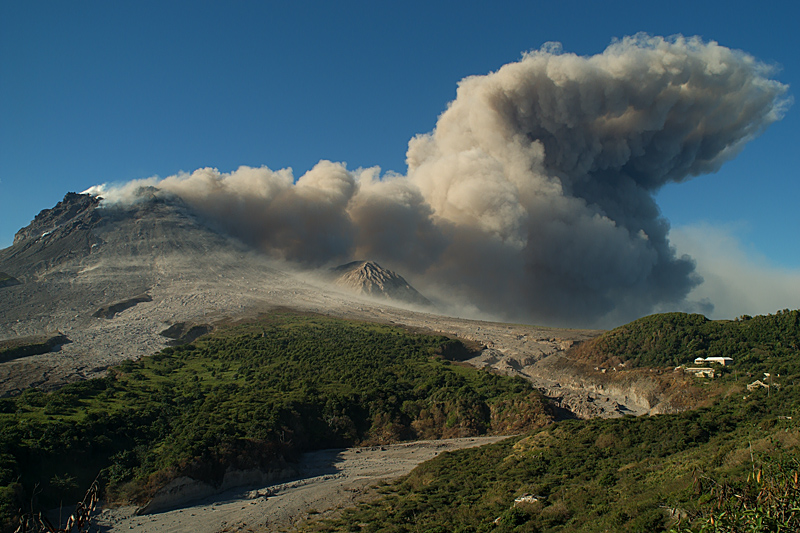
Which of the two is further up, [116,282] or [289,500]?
[116,282]

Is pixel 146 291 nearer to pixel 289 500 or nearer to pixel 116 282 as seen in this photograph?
pixel 116 282

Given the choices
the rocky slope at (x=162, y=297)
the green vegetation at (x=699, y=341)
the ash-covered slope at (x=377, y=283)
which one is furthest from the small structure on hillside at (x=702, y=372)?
the ash-covered slope at (x=377, y=283)

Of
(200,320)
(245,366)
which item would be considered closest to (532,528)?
(245,366)

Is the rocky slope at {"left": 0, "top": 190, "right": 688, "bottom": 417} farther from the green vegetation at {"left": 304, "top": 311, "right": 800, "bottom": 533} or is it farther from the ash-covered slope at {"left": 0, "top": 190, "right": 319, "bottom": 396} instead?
the green vegetation at {"left": 304, "top": 311, "right": 800, "bottom": 533}

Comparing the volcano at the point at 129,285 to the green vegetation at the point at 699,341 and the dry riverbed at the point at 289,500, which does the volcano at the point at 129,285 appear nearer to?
the dry riverbed at the point at 289,500

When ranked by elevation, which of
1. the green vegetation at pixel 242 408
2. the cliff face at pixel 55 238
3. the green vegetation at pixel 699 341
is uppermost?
the cliff face at pixel 55 238

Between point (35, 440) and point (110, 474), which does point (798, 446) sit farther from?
point (35, 440)

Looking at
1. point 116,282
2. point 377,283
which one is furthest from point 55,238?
point 377,283
